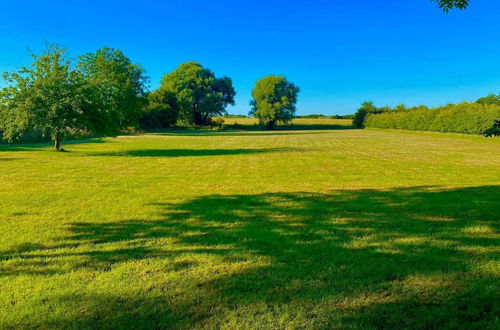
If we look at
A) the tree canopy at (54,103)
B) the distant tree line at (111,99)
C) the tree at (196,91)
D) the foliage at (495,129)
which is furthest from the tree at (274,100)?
the foliage at (495,129)

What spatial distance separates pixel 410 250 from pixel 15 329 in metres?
5.16

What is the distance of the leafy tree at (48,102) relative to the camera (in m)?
18.3

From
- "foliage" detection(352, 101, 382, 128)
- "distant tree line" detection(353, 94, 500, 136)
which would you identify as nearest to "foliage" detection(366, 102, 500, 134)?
"distant tree line" detection(353, 94, 500, 136)

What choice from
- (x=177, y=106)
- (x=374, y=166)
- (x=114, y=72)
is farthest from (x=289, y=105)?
(x=374, y=166)

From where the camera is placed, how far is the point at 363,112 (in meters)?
96.4

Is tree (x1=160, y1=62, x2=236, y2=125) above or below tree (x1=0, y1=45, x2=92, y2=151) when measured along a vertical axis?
above

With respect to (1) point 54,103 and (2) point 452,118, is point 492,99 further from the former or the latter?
(1) point 54,103

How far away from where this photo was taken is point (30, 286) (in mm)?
3861

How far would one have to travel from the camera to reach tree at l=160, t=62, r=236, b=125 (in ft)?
243

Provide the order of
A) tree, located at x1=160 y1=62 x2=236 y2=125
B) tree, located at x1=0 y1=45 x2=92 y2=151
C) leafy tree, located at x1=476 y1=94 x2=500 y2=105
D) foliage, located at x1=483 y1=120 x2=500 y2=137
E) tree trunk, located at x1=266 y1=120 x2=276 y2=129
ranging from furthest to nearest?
tree trunk, located at x1=266 y1=120 x2=276 y2=129 → tree, located at x1=160 y1=62 x2=236 y2=125 → leafy tree, located at x1=476 y1=94 x2=500 y2=105 → tree, located at x1=0 y1=45 x2=92 y2=151 → foliage, located at x1=483 y1=120 x2=500 y2=137

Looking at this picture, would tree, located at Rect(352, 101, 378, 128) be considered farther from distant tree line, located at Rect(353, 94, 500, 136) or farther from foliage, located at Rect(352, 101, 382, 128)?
distant tree line, located at Rect(353, 94, 500, 136)

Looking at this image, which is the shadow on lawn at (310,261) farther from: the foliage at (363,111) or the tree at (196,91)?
the foliage at (363,111)

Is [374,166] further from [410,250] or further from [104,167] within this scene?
[104,167]

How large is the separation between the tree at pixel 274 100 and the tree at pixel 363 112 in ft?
75.5
